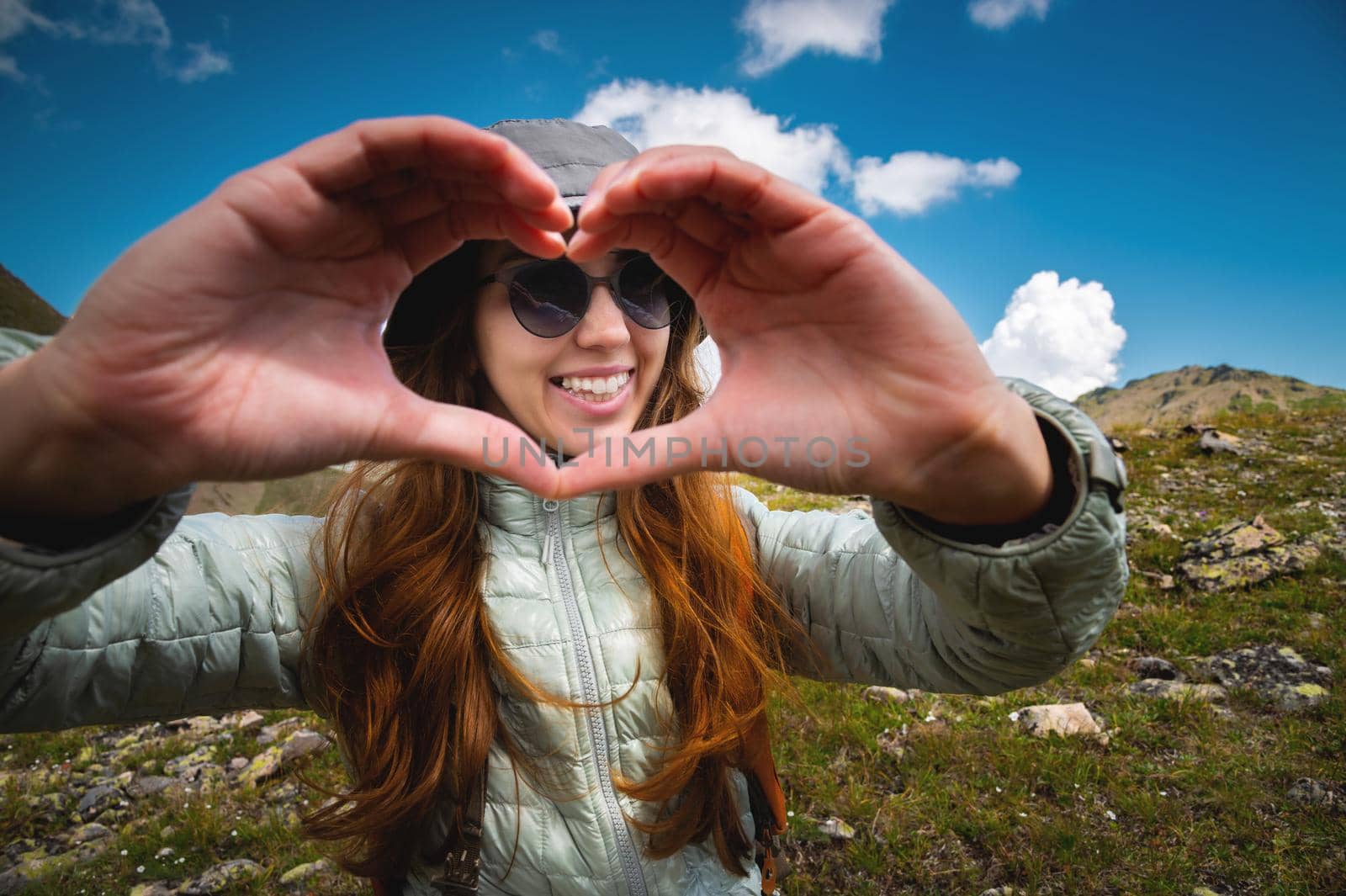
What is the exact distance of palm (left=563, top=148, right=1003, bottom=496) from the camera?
1360mm

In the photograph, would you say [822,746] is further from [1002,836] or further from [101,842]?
[101,842]

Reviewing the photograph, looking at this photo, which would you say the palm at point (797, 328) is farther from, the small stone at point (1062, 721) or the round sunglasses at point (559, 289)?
the small stone at point (1062, 721)

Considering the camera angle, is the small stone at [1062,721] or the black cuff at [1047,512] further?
the small stone at [1062,721]

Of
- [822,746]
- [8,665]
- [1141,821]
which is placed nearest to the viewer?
[8,665]

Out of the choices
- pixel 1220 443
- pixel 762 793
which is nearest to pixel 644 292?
pixel 762 793

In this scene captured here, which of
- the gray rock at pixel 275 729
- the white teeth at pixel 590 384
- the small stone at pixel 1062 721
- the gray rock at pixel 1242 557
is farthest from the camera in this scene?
the gray rock at pixel 1242 557

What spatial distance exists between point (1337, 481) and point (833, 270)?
11.3m

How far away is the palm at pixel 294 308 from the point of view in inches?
45.7

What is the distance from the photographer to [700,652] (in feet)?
8.15

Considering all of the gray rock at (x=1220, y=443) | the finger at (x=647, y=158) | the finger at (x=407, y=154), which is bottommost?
the finger at (x=407, y=154)

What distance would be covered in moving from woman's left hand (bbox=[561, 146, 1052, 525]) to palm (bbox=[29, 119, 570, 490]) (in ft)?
0.83

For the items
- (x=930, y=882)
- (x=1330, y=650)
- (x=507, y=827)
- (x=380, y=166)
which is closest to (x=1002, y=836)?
(x=930, y=882)

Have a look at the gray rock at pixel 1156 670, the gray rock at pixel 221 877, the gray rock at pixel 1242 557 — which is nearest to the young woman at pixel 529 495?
the gray rock at pixel 221 877

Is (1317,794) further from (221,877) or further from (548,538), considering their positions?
(221,877)
